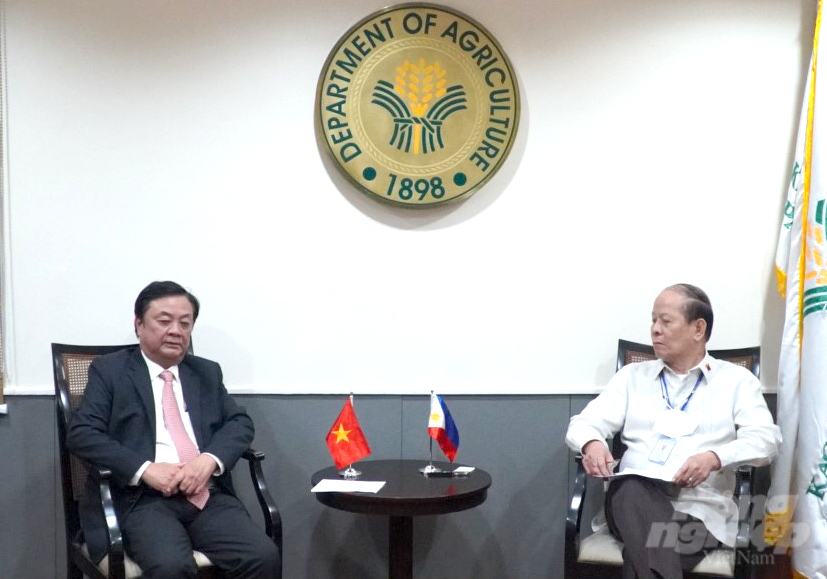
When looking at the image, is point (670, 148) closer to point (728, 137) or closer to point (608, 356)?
point (728, 137)

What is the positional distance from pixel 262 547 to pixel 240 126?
164cm

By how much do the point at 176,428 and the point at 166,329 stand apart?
1.11 feet

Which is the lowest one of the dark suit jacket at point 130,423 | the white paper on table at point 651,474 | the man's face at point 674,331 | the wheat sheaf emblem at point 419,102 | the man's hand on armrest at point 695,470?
the white paper on table at point 651,474

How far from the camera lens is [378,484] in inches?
118

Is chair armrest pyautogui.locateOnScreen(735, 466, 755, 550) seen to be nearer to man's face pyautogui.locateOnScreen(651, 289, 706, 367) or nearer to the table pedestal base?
man's face pyautogui.locateOnScreen(651, 289, 706, 367)

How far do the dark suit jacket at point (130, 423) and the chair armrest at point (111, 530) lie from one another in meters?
0.08

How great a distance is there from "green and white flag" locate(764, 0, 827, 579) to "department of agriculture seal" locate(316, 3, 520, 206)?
1.16m

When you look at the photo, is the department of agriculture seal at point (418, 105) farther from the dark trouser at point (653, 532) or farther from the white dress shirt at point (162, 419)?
the dark trouser at point (653, 532)

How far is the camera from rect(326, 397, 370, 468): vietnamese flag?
10.2 ft

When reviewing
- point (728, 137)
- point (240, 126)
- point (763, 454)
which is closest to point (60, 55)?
point (240, 126)

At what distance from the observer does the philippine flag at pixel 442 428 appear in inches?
125

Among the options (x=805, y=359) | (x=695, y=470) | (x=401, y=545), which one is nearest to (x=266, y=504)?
(x=401, y=545)

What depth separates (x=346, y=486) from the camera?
295 cm

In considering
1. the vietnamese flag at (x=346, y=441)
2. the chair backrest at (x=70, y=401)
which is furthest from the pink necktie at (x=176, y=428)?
the vietnamese flag at (x=346, y=441)
